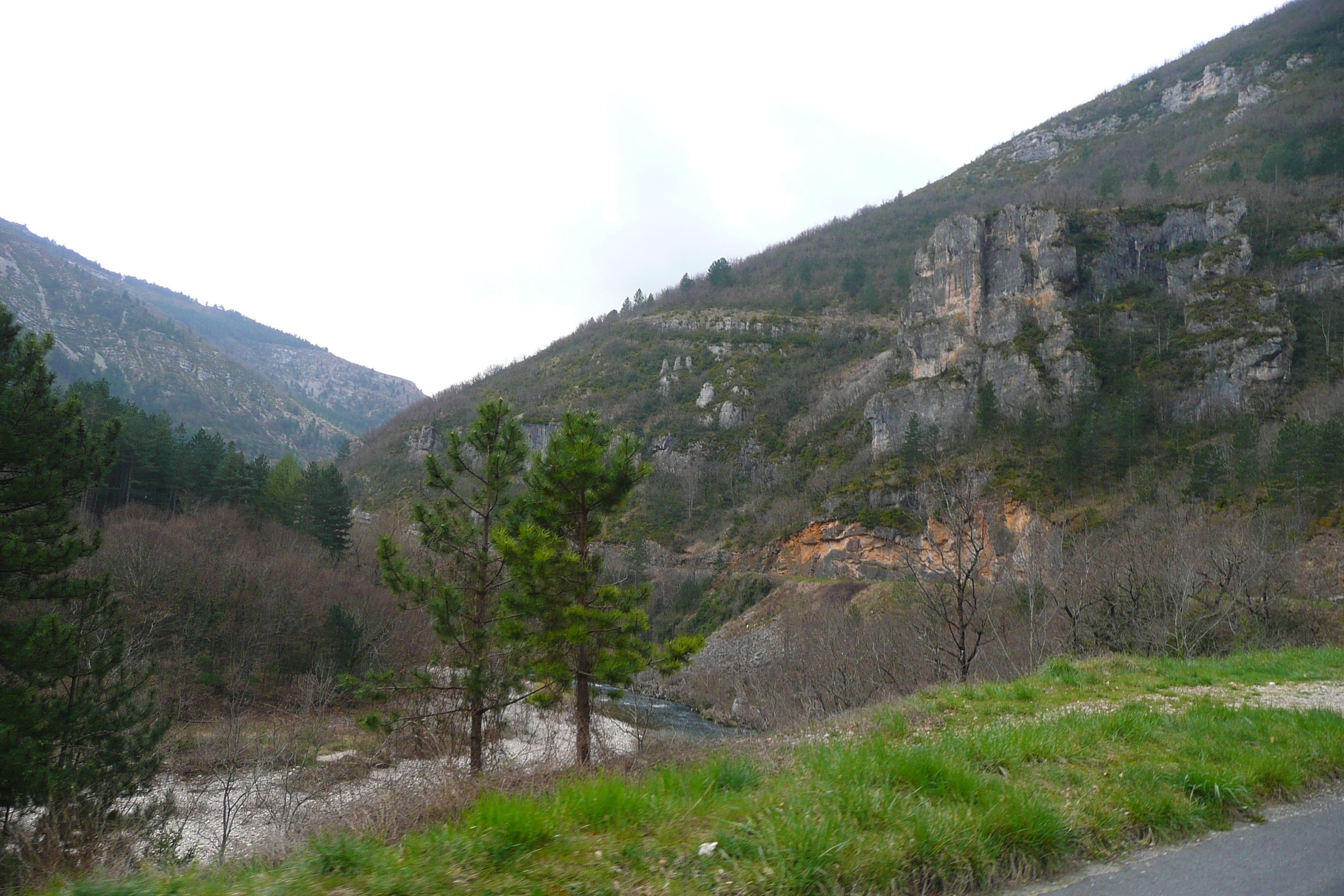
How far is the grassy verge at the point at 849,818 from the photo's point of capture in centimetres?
321

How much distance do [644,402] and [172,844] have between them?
111 meters

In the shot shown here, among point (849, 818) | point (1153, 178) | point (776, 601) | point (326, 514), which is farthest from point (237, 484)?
point (1153, 178)

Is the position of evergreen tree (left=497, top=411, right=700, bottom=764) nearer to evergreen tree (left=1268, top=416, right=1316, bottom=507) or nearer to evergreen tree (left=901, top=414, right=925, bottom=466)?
evergreen tree (left=1268, top=416, right=1316, bottom=507)

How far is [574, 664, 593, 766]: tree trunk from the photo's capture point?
1078 centimetres

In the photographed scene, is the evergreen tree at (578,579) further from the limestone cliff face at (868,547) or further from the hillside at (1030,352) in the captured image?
the hillside at (1030,352)

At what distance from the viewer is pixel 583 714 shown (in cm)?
1156

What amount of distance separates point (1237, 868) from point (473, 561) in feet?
42.4

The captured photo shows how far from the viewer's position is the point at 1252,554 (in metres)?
24.9

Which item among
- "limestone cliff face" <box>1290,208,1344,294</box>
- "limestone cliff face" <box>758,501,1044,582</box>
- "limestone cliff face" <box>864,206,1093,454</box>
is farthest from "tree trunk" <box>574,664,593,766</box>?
"limestone cliff face" <box>1290,208,1344,294</box>

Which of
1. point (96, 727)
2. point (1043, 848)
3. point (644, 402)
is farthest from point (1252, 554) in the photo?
point (644, 402)

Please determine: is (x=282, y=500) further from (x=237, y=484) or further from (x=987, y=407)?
(x=987, y=407)

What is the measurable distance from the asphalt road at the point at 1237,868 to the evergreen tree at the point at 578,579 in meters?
8.59

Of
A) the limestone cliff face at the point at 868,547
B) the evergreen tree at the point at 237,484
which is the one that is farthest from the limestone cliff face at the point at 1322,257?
the evergreen tree at the point at 237,484

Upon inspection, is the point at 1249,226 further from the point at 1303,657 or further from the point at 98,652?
the point at 98,652
